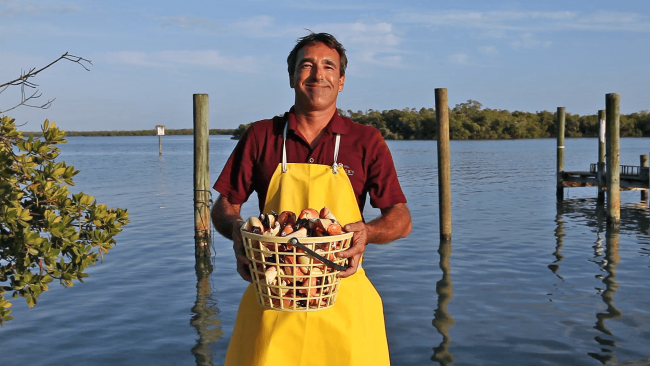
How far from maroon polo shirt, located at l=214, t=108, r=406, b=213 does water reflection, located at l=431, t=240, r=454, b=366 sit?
5186mm

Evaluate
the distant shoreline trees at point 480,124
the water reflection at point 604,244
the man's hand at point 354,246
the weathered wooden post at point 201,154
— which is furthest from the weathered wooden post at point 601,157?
the distant shoreline trees at point 480,124

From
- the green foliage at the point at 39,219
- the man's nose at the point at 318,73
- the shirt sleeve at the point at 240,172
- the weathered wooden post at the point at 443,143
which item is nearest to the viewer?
the man's nose at the point at 318,73

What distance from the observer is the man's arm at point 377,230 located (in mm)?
2645

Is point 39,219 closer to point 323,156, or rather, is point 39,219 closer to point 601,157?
point 323,156

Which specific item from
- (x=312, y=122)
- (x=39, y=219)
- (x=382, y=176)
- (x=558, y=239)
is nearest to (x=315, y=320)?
(x=382, y=176)

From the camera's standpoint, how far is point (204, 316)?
9867 millimetres

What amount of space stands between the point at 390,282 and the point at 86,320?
4886mm

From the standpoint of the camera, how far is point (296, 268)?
2504 millimetres

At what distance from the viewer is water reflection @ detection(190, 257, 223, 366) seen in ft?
27.2

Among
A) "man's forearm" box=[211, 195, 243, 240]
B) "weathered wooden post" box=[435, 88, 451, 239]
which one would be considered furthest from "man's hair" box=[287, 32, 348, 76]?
"weathered wooden post" box=[435, 88, 451, 239]

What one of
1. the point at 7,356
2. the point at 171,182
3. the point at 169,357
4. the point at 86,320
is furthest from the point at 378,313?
the point at 171,182

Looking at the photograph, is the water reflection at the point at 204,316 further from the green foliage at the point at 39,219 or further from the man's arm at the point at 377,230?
the man's arm at the point at 377,230

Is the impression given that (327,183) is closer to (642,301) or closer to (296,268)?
(296,268)

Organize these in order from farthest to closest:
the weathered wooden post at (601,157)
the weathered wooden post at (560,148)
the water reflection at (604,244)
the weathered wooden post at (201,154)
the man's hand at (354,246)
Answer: the weathered wooden post at (560,148) → the weathered wooden post at (601,157) → the weathered wooden post at (201,154) → the water reflection at (604,244) → the man's hand at (354,246)
